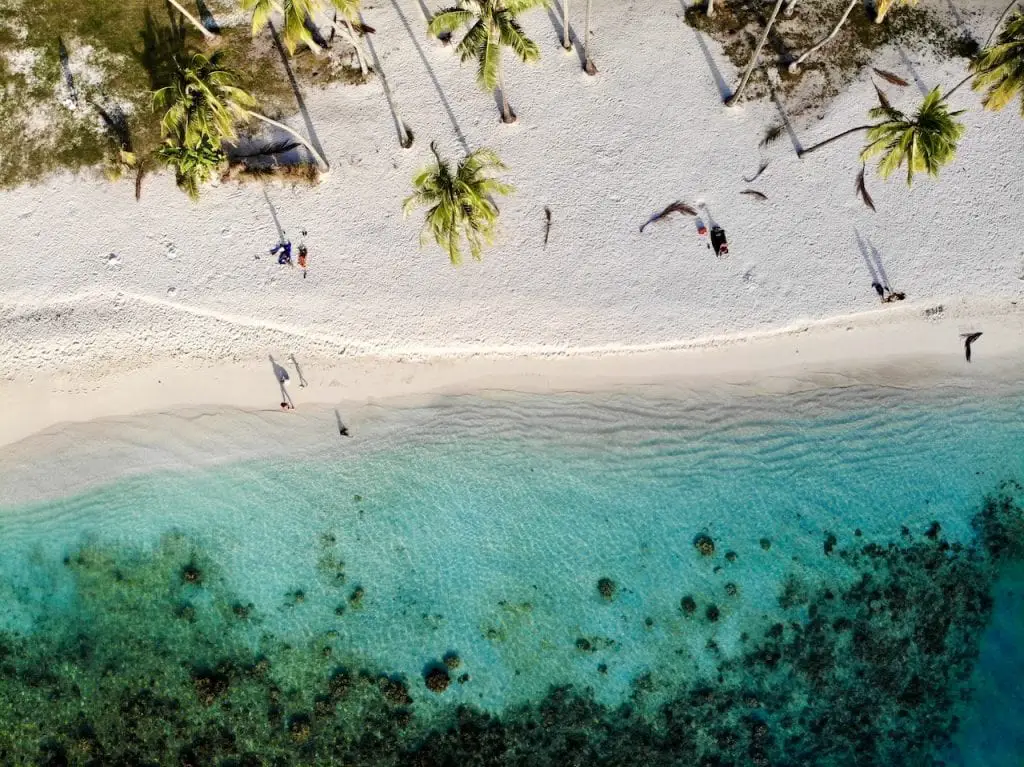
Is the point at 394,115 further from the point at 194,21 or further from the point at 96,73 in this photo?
the point at 96,73

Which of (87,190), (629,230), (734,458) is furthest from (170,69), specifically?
(734,458)

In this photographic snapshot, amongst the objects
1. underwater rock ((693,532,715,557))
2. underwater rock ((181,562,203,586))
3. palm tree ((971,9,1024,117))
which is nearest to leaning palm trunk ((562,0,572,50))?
palm tree ((971,9,1024,117))

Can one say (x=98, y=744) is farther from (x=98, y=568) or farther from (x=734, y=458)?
(x=734, y=458)

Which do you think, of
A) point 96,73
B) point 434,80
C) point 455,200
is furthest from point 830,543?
point 96,73

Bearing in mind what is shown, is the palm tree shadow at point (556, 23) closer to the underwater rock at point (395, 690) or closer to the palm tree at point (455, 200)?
the palm tree at point (455, 200)

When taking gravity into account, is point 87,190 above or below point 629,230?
above

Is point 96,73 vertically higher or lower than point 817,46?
higher

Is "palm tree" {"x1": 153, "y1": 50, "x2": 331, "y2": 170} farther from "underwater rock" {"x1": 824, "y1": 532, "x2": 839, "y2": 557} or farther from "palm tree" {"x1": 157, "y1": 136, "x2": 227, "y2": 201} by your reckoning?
"underwater rock" {"x1": 824, "y1": 532, "x2": 839, "y2": 557}
